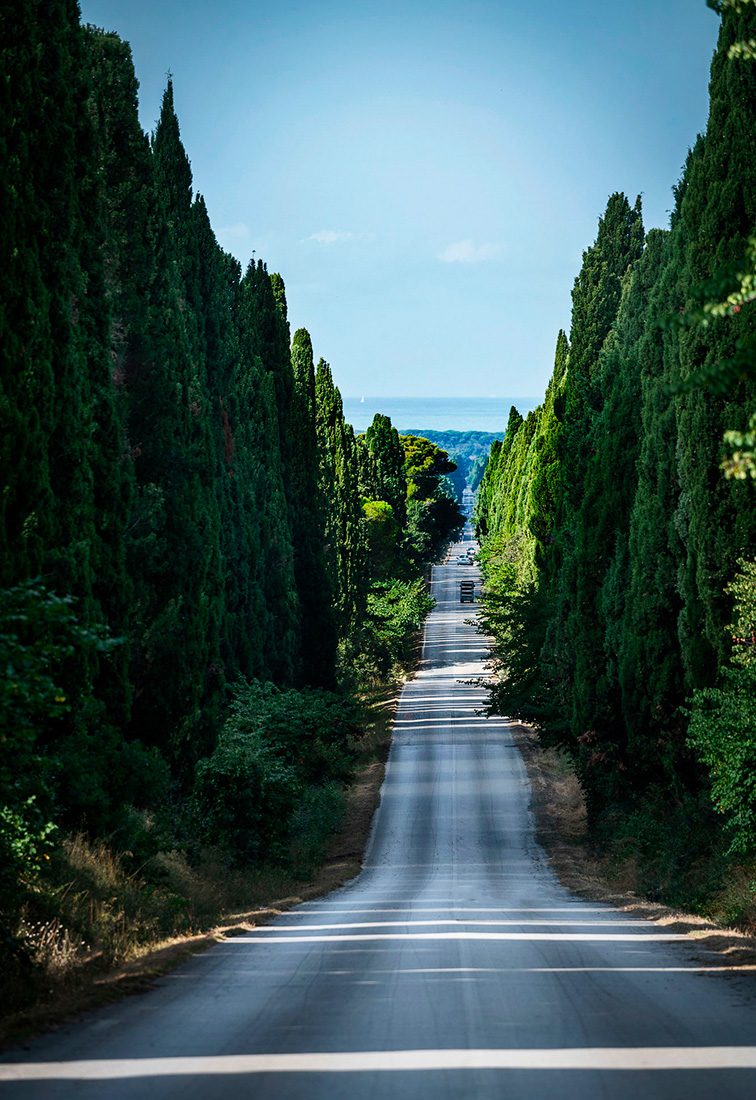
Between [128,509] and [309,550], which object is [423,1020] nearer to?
[128,509]

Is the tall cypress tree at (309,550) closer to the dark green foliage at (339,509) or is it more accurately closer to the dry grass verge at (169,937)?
the dark green foliage at (339,509)

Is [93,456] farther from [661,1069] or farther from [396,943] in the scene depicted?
[661,1069]

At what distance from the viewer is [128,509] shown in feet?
56.6

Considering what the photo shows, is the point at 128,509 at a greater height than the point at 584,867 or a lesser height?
greater

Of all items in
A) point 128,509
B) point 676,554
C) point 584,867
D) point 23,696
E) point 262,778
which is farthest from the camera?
point 584,867

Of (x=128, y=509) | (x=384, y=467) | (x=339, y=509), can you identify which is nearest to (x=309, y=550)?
(x=339, y=509)

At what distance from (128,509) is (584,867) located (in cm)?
1297

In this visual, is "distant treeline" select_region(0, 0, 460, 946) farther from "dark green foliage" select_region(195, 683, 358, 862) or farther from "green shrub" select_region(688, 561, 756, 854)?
"green shrub" select_region(688, 561, 756, 854)

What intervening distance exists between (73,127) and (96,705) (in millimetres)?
8816

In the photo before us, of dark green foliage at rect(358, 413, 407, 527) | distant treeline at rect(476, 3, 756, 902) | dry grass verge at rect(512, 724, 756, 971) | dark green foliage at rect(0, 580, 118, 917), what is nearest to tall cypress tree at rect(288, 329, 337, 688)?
dry grass verge at rect(512, 724, 756, 971)

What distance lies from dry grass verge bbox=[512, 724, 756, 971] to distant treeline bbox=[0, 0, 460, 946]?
20.4 feet


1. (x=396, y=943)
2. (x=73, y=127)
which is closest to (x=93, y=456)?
(x=73, y=127)

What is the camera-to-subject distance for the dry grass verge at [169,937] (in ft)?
25.9

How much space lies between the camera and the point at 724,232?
→ 16.9m
